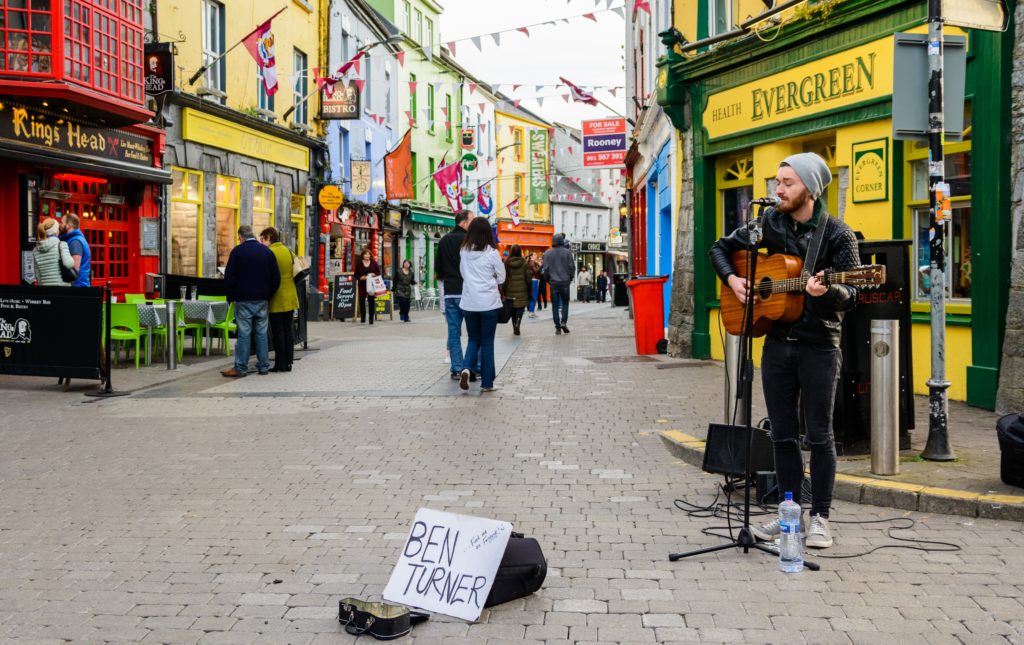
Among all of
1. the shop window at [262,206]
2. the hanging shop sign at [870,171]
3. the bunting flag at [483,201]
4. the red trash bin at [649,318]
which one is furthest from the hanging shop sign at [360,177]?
the hanging shop sign at [870,171]

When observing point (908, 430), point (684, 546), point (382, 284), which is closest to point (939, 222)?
point (908, 430)

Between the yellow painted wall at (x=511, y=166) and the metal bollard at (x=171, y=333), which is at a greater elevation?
the yellow painted wall at (x=511, y=166)

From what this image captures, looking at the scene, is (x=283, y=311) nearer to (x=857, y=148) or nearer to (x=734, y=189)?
(x=734, y=189)

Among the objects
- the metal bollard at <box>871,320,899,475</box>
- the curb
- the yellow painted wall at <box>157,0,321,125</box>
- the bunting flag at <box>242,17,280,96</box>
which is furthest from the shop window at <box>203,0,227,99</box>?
the curb

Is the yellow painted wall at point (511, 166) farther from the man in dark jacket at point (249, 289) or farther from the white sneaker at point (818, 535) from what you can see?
the white sneaker at point (818, 535)

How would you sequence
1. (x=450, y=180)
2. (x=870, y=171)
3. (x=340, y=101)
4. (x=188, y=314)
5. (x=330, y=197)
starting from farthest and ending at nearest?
(x=450, y=180), (x=330, y=197), (x=340, y=101), (x=188, y=314), (x=870, y=171)

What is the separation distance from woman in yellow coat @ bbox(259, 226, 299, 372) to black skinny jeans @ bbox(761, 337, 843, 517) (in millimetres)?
9500

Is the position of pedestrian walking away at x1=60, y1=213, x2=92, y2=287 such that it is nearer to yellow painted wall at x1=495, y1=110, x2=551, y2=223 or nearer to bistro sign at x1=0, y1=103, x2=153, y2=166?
bistro sign at x1=0, y1=103, x2=153, y2=166

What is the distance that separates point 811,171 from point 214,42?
19.1 meters

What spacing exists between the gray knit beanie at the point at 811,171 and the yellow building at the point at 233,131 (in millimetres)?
16410

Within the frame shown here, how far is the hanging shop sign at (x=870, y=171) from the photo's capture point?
10773mm

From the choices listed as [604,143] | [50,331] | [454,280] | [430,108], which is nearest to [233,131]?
[604,143]

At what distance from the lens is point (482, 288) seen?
1123 centimetres

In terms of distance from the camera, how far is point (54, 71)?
1484 centimetres
